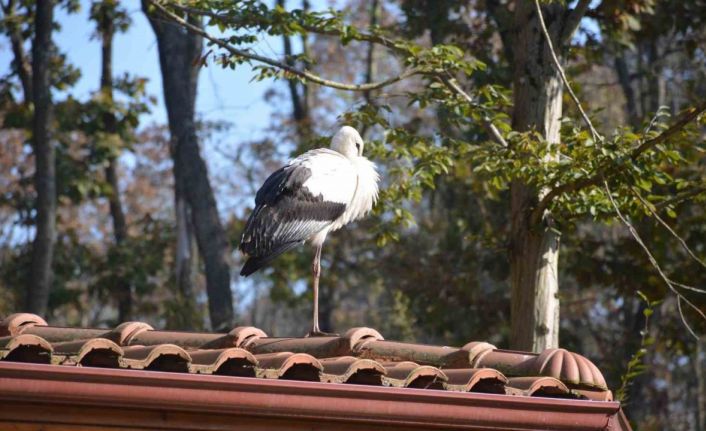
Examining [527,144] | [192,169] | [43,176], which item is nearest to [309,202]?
[527,144]

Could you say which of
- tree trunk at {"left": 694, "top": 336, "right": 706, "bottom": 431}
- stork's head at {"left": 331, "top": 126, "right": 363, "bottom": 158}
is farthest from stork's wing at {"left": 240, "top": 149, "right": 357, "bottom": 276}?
tree trunk at {"left": 694, "top": 336, "right": 706, "bottom": 431}

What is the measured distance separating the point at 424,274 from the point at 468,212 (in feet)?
4.37

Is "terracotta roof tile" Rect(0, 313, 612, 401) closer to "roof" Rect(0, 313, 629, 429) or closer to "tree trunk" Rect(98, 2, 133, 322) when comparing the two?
"roof" Rect(0, 313, 629, 429)

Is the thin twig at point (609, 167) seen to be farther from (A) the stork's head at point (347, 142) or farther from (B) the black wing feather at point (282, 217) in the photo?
(B) the black wing feather at point (282, 217)

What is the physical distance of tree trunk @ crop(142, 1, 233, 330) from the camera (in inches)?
674

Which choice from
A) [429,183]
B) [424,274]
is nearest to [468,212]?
[424,274]

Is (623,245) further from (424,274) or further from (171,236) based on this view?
(171,236)

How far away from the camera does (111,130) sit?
749 inches

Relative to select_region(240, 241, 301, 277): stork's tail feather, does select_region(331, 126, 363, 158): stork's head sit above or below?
above

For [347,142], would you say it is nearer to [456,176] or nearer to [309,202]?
[309,202]

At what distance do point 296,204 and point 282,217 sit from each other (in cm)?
15

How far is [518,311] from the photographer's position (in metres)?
9.63

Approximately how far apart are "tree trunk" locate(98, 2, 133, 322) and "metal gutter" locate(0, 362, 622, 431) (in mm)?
14371

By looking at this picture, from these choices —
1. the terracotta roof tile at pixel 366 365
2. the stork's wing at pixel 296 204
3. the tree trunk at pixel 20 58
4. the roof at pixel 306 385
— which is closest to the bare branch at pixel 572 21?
the stork's wing at pixel 296 204
